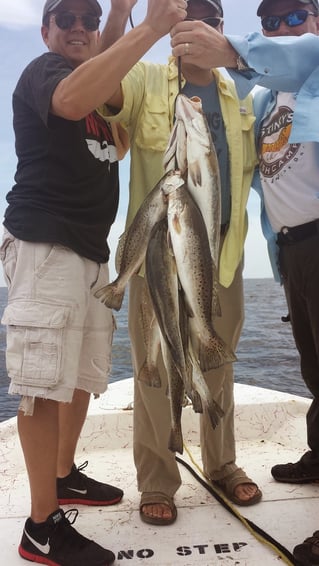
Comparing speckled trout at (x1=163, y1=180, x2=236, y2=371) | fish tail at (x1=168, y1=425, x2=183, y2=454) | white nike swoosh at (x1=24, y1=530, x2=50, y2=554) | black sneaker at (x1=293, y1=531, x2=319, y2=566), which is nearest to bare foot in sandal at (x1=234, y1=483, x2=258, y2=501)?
black sneaker at (x1=293, y1=531, x2=319, y2=566)

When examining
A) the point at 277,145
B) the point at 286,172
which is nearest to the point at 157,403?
the point at 286,172

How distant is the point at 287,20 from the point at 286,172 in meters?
0.97

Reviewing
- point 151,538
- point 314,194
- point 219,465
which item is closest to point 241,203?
point 314,194

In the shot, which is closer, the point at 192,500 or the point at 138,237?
the point at 138,237

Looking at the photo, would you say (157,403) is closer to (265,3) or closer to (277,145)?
(277,145)

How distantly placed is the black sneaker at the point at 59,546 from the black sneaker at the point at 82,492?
2.22 ft

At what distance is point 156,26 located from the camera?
7.29 ft

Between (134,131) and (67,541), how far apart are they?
7.64 feet

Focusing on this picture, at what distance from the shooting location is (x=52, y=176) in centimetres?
282

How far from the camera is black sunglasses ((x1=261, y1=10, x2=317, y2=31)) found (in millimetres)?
3276

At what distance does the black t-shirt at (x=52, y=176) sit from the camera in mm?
2777

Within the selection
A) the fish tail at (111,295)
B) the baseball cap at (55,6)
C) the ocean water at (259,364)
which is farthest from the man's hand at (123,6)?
the ocean water at (259,364)

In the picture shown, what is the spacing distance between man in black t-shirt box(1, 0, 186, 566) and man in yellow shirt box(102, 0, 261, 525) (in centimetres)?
27

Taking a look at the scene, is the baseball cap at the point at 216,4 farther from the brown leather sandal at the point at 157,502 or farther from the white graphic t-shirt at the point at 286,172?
the brown leather sandal at the point at 157,502
